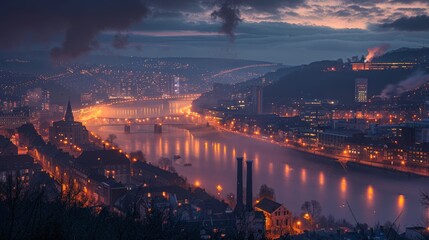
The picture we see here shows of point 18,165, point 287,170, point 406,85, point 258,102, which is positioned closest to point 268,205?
point 287,170

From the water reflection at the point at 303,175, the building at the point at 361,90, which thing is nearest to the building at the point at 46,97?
the building at the point at 361,90

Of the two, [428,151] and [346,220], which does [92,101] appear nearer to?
[428,151]

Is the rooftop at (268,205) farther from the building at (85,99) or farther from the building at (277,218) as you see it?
the building at (85,99)

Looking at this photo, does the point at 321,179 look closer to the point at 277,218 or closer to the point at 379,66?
the point at 277,218

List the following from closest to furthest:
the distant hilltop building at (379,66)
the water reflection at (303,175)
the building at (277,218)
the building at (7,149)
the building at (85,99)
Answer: the building at (277,218) < the water reflection at (303,175) < the building at (7,149) < the building at (85,99) < the distant hilltop building at (379,66)

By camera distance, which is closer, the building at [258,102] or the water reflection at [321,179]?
the water reflection at [321,179]

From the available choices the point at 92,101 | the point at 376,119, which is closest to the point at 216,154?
the point at 376,119
